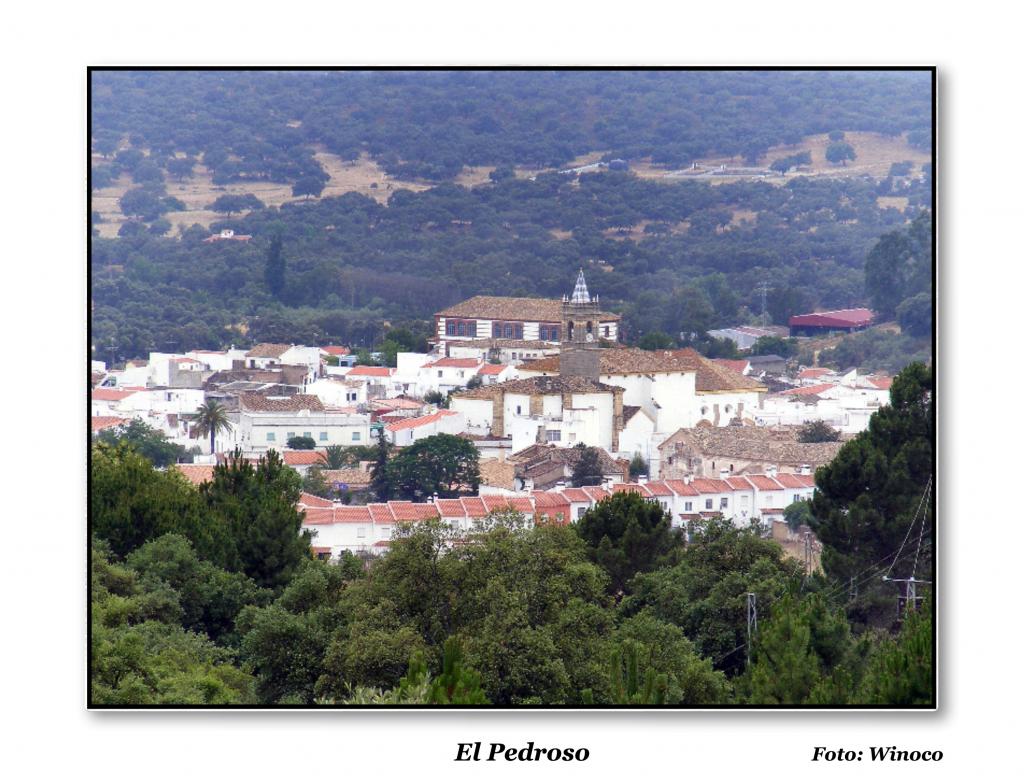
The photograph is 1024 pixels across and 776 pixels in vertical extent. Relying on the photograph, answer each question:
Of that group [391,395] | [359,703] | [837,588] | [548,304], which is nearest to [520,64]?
[359,703]

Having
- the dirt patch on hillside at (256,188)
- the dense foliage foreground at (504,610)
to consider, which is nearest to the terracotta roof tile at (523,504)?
the dense foliage foreground at (504,610)

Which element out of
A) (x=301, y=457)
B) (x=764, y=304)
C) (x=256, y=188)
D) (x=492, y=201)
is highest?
(x=256, y=188)

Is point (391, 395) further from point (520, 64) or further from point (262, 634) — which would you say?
point (520, 64)

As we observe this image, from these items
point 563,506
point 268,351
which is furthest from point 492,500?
point 268,351

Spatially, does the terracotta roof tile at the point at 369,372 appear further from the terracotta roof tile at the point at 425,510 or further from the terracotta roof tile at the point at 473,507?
the terracotta roof tile at the point at 425,510

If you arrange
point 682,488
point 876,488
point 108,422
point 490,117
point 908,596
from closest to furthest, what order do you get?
point 908,596, point 876,488, point 682,488, point 108,422, point 490,117

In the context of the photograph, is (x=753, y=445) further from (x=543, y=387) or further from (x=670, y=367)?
(x=670, y=367)
